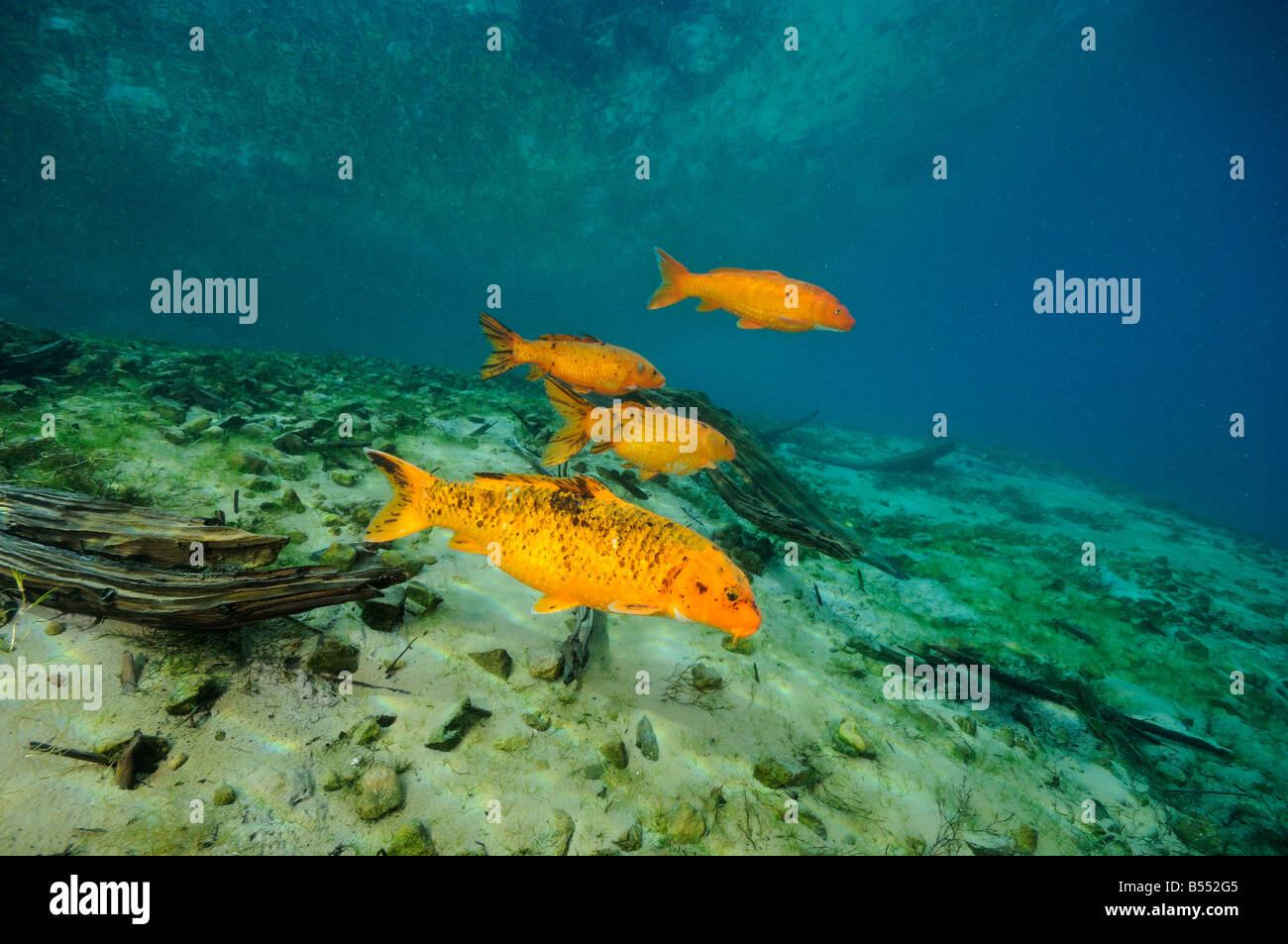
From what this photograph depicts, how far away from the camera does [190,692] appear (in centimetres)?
192

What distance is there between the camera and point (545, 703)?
8.22 ft

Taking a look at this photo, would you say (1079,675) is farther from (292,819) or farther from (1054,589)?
(292,819)

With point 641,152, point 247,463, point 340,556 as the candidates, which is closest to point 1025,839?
point 340,556

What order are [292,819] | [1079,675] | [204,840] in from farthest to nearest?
[1079,675], [292,819], [204,840]

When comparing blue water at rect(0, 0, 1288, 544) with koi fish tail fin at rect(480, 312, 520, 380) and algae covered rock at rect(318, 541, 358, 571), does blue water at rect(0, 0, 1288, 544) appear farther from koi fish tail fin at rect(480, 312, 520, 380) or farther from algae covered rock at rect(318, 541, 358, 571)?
algae covered rock at rect(318, 541, 358, 571)

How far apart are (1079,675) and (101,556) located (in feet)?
26.5

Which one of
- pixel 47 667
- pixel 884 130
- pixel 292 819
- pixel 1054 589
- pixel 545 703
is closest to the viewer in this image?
pixel 292 819

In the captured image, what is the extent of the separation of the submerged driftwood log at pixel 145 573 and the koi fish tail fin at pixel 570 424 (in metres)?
1.55

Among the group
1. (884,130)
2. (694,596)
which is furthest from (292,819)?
(884,130)

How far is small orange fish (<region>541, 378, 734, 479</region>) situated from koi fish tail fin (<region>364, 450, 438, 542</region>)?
1.11 meters

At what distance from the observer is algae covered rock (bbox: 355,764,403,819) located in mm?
1777

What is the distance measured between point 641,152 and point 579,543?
136 ft

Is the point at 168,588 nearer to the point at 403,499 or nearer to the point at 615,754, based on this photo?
the point at 403,499

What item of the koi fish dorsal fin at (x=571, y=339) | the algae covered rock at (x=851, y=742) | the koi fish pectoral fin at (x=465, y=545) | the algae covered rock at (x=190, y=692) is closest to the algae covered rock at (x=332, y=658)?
the algae covered rock at (x=190, y=692)
